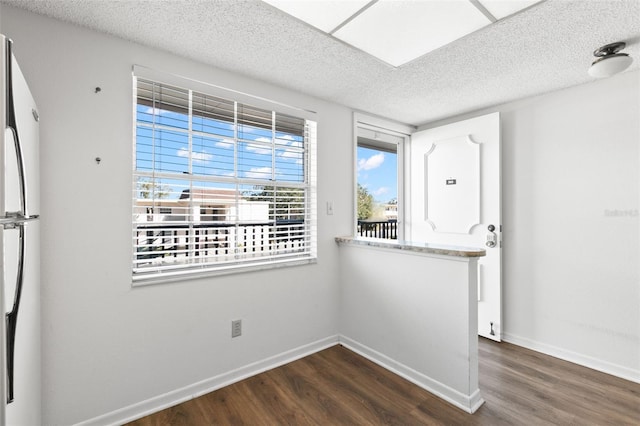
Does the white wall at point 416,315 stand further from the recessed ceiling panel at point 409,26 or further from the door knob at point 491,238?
the recessed ceiling panel at point 409,26

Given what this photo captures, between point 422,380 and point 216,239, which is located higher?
point 216,239

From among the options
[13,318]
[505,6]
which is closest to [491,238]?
[505,6]

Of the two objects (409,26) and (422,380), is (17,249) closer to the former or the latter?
(409,26)

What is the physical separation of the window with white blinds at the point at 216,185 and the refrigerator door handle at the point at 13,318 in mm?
836

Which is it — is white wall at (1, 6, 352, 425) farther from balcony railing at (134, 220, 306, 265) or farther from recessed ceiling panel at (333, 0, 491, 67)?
recessed ceiling panel at (333, 0, 491, 67)

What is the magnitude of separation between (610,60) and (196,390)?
136 inches

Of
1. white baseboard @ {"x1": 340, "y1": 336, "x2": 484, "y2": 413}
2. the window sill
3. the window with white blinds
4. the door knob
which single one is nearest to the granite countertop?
the window with white blinds

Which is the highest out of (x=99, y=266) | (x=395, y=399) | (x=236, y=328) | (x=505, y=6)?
(x=505, y=6)

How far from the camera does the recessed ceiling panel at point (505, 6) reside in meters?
1.46

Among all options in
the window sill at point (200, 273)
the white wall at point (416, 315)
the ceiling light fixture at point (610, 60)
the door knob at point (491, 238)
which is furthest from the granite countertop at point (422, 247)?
the ceiling light fixture at point (610, 60)

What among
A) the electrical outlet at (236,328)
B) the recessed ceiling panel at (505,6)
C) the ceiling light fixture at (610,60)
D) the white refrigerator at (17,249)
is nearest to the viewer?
the white refrigerator at (17,249)

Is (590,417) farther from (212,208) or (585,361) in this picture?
(212,208)

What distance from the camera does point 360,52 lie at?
1.96 m

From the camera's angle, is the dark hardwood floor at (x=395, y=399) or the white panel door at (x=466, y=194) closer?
the dark hardwood floor at (x=395, y=399)
